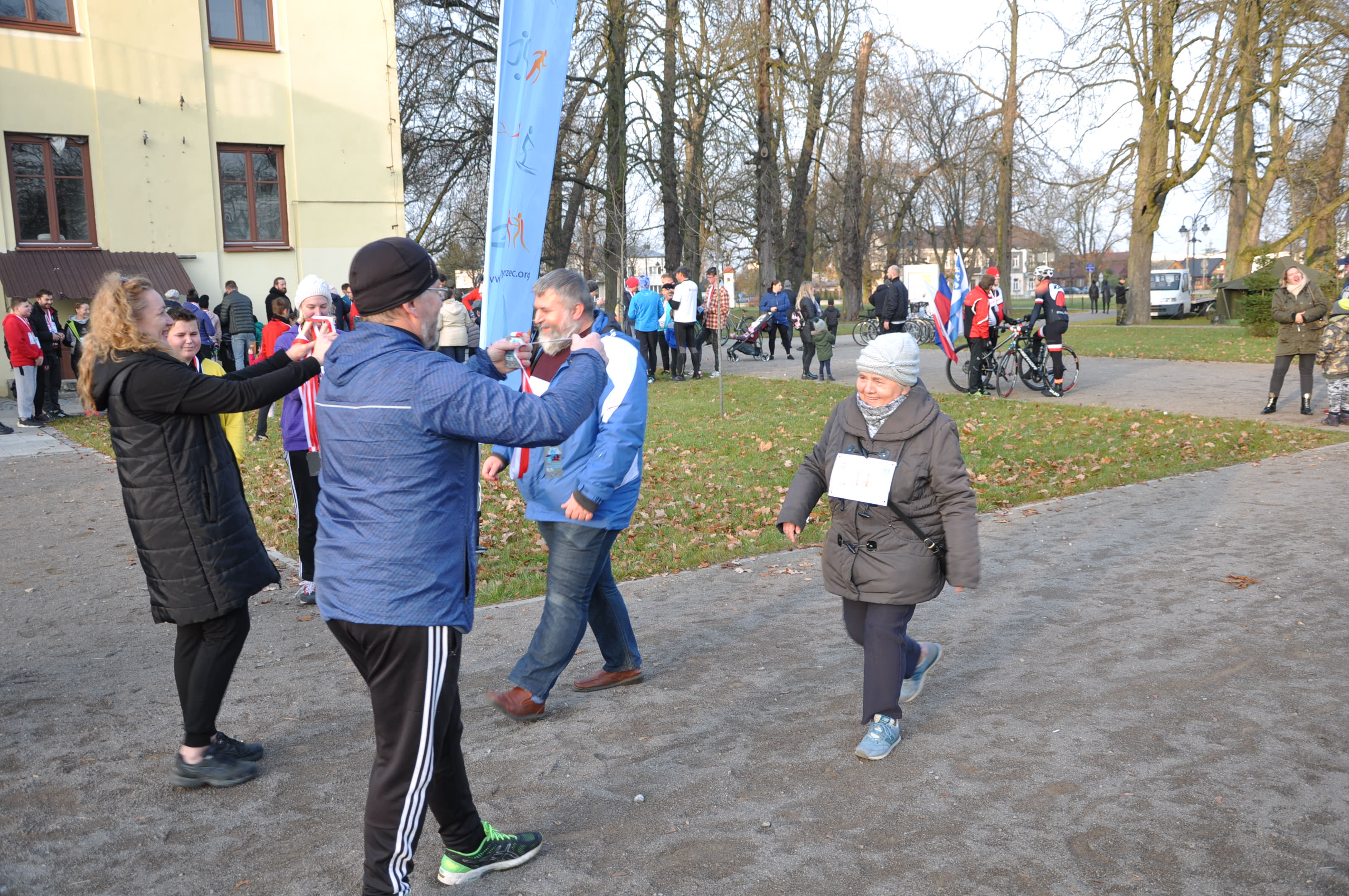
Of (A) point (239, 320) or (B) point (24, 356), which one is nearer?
(B) point (24, 356)

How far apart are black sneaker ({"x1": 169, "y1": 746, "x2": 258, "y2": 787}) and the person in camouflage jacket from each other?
41.2 feet

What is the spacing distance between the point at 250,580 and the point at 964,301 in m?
13.7

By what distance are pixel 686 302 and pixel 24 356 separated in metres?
10.4

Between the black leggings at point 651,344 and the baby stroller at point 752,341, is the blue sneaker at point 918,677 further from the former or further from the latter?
the baby stroller at point 752,341

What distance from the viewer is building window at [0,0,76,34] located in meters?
19.3

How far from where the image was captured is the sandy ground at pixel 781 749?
3.40 m

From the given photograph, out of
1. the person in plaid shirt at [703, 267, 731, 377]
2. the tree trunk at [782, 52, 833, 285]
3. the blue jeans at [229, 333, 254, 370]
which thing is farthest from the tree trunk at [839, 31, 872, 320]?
the blue jeans at [229, 333, 254, 370]

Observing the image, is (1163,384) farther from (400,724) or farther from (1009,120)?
(1009,120)

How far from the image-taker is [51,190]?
20094 mm

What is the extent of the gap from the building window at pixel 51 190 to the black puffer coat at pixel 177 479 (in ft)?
63.4

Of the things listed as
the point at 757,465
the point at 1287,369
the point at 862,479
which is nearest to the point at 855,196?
the point at 1287,369

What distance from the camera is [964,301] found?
631 inches

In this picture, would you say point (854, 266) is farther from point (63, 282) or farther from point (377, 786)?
point (377, 786)

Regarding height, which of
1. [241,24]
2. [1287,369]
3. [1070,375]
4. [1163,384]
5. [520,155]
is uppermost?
[241,24]
